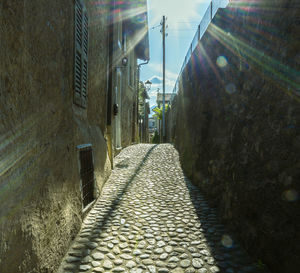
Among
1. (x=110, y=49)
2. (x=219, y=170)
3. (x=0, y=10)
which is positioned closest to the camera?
(x=0, y=10)

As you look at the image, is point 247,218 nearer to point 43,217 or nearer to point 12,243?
point 43,217

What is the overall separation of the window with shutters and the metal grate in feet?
3.28

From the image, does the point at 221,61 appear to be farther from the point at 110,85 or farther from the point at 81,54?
the point at 110,85

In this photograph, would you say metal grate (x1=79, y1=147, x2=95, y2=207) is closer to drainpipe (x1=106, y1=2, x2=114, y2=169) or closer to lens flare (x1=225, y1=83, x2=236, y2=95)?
drainpipe (x1=106, y1=2, x2=114, y2=169)

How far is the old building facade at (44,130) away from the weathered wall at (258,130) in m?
2.59

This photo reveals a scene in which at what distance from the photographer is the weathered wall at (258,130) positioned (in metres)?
2.70

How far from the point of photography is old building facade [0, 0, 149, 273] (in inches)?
78.7

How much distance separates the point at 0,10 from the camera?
6.07 ft

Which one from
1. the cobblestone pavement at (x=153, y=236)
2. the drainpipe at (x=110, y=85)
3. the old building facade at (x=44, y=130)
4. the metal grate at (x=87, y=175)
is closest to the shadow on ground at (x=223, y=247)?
the cobblestone pavement at (x=153, y=236)

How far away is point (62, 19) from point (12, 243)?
3021 millimetres

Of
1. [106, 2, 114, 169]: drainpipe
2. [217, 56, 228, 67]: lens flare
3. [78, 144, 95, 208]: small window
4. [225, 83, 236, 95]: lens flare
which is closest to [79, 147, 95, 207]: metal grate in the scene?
[78, 144, 95, 208]: small window

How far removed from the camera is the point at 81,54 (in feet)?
14.8

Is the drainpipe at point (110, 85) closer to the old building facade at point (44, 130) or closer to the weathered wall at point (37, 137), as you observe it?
the old building facade at point (44, 130)

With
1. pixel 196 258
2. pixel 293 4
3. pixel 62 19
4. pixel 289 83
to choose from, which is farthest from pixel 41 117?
pixel 293 4
